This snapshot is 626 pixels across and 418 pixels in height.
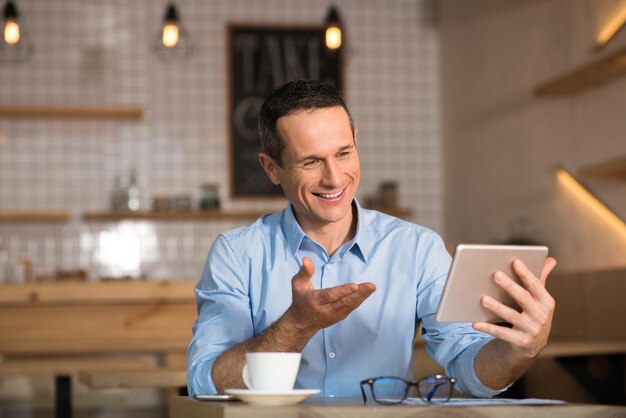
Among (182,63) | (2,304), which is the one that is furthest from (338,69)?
(2,304)

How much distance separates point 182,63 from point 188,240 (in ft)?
3.80

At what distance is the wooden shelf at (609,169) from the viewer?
407 cm

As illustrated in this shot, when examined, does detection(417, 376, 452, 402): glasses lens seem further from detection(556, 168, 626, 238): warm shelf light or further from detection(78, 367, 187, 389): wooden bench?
detection(556, 168, 626, 238): warm shelf light

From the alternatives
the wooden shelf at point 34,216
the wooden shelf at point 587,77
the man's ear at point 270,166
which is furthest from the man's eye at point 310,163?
the wooden shelf at point 34,216

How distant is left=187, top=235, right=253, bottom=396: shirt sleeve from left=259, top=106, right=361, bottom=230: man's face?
0.20 metres

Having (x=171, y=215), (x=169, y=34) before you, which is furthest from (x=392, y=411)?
(x=171, y=215)

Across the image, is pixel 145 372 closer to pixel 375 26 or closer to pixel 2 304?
pixel 2 304

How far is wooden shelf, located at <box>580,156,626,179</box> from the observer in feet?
13.3

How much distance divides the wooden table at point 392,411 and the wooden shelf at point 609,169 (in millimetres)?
2834

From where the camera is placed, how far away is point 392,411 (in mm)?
1338

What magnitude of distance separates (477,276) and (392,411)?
0.79 feet

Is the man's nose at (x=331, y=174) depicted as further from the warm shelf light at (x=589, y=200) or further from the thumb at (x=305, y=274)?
the warm shelf light at (x=589, y=200)

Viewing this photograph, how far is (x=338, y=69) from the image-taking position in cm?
652

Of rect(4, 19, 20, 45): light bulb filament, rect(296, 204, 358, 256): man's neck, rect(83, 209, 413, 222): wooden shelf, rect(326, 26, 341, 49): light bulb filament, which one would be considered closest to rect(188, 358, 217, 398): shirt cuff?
rect(296, 204, 358, 256): man's neck
